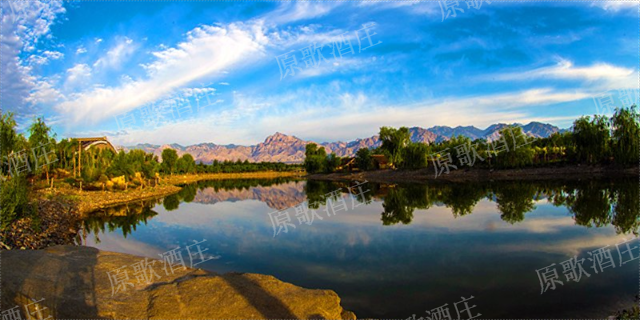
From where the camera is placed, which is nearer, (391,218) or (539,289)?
(539,289)

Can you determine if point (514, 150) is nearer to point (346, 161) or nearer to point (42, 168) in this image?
point (346, 161)

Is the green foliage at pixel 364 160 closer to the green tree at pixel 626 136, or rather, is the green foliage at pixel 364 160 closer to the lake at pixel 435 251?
the green tree at pixel 626 136

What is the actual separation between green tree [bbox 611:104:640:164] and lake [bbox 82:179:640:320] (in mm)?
20388

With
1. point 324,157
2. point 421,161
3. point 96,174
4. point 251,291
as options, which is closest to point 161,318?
point 251,291

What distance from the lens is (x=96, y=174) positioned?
36.9 meters

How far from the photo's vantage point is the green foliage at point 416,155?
6153cm

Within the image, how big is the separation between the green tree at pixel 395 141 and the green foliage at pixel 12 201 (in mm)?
61554

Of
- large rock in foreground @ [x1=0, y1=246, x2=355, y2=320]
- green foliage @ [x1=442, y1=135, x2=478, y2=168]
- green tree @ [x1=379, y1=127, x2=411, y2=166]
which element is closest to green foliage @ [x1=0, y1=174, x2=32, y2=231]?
large rock in foreground @ [x1=0, y1=246, x2=355, y2=320]

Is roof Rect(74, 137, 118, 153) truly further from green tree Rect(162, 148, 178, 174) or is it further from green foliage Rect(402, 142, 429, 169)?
green foliage Rect(402, 142, 429, 169)

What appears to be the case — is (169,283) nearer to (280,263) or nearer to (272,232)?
(280,263)

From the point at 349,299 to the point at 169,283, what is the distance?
4.69 m

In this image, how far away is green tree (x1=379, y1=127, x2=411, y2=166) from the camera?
6919 cm

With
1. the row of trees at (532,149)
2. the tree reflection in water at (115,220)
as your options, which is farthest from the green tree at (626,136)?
the tree reflection in water at (115,220)

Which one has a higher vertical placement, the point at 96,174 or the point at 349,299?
the point at 96,174
